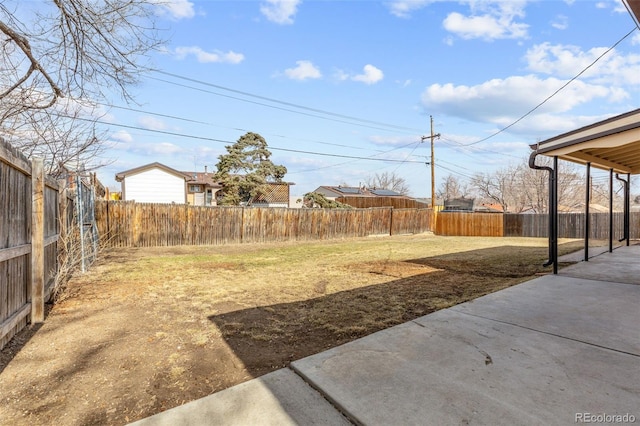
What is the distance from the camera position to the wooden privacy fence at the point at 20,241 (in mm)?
2752

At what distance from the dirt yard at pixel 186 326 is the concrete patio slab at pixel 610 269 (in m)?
0.59

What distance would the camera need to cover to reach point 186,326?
3.53m

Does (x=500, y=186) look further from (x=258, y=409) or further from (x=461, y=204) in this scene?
(x=258, y=409)

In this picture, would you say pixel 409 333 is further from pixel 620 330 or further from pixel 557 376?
pixel 620 330

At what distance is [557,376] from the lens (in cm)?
220

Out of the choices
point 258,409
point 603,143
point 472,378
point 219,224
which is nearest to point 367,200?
point 219,224

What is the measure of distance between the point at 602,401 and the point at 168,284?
5.59 metres

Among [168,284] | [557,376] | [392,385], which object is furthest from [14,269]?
[557,376]

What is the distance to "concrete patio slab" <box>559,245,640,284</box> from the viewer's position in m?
5.30

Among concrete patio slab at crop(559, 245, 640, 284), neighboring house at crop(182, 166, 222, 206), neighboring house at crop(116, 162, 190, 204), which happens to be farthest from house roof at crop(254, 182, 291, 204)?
concrete patio slab at crop(559, 245, 640, 284)

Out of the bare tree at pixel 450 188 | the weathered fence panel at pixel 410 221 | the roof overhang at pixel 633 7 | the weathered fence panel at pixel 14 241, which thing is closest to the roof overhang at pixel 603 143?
the roof overhang at pixel 633 7

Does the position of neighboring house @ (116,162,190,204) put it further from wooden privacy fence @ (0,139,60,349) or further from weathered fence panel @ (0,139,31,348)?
weathered fence panel @ (0,139,31,348)

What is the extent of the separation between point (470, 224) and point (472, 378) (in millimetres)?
18355

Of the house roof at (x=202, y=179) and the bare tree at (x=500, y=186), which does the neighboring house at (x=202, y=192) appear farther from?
the bare tree at (x=500, y=186)
